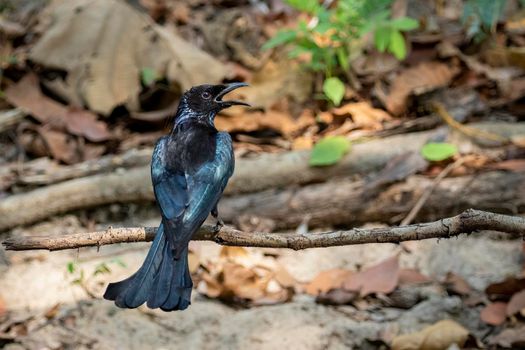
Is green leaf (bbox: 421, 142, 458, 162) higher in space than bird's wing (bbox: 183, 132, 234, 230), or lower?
lower

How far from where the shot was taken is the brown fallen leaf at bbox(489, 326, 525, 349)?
3.75 m

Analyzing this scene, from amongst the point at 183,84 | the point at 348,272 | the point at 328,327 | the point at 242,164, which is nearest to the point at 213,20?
the point at 183,84

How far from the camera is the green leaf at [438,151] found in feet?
15.7

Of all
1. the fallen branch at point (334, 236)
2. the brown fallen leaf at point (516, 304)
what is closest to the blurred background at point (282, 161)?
the brown fallen leaf at point (516, 304)

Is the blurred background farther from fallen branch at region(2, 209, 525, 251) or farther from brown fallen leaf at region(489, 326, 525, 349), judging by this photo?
fallen branch at region(2, 209, 525, 251)

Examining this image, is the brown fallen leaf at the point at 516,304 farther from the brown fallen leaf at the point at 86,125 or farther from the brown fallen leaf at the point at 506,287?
the brown fallen leaf at the point at 86,125

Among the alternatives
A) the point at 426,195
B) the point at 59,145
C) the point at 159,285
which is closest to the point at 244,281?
the point at 426,195

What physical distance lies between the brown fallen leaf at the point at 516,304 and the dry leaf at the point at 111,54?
284 centimetres

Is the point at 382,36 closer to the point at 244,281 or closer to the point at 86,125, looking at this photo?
the point at 244,281

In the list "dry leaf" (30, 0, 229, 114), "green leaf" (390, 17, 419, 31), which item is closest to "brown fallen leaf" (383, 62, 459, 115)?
"green leaf" (390, 17, 419, 31)

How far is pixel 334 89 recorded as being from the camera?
535cm

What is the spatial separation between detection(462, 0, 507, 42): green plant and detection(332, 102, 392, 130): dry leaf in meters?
1.14

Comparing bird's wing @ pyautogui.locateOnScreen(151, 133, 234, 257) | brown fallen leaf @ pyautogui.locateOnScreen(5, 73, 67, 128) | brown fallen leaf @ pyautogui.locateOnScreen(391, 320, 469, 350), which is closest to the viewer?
bird's wing @ pyautogui.locateOnScreen(151, 133, 234, 257)

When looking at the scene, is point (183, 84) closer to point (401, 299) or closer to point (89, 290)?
point (89, 290)
